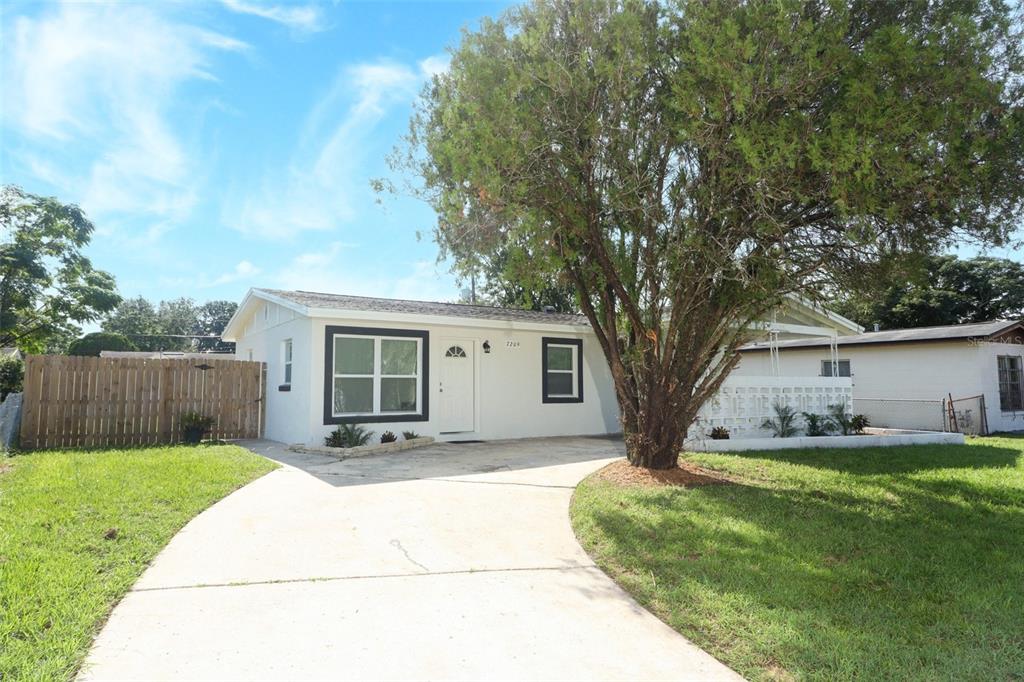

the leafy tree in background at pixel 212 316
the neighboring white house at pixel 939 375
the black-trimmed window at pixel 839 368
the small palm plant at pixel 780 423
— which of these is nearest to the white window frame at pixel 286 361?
the small palm plant at pixel 780 423

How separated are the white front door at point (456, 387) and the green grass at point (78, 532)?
3986 mm

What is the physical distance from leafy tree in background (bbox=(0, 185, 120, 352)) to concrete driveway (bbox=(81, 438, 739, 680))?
2305 centimetres

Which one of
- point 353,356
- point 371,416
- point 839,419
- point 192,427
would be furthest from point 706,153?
point 192,427

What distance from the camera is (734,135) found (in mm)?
5633

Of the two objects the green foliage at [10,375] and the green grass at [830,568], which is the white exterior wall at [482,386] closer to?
the green grass at [830,568]

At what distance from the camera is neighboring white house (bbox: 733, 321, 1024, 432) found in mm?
15773

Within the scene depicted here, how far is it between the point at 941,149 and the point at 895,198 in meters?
0.54

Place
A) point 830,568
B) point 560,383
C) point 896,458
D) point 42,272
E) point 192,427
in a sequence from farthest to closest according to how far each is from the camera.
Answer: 1. point 42,272
2. point 560,383
3. point 192,427
4. point 896,458
5. point 830,568

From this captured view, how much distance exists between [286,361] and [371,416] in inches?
95.8

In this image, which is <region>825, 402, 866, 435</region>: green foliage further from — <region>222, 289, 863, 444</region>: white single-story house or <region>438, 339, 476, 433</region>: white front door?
<region>438, 339, 476, 433</region>: white front door

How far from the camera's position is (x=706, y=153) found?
6141mm

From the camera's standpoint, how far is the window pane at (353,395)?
1086 cm

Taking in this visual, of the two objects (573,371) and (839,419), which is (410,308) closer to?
(573,371)

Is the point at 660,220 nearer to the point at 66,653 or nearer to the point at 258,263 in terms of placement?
the point at 66,653
